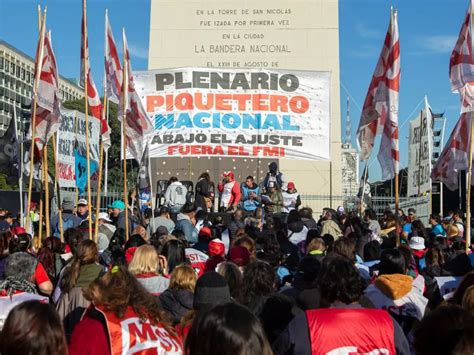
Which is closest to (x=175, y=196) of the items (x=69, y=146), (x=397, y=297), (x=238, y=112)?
(x=238, y=112)

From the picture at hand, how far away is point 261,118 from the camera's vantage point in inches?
738

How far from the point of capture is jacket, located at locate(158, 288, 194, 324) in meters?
5.99

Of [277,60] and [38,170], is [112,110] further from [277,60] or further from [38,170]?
[38,170]

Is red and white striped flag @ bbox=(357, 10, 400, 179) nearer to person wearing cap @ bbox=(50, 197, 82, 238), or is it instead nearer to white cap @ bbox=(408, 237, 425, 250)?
white cap @ bbox=(408, 237, 425, 250)

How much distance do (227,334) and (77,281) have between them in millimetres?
3916

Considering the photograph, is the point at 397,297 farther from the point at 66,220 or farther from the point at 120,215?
the point at 120,215

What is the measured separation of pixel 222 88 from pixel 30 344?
52.3 feet

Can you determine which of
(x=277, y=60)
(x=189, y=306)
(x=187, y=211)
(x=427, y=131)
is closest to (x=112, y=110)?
(x=277, y=60)

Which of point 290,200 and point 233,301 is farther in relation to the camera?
point 290,200

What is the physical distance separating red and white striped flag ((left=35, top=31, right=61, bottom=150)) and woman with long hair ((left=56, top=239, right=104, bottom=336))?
6447 mm

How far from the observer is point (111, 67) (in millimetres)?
14203

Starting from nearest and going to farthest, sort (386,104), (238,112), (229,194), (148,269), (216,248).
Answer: (148,269)
(216,248)
(386,104)
(238,112)
(229,194)

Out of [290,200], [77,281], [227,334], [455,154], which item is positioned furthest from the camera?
[290,200]

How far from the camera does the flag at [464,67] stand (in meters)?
11.3
